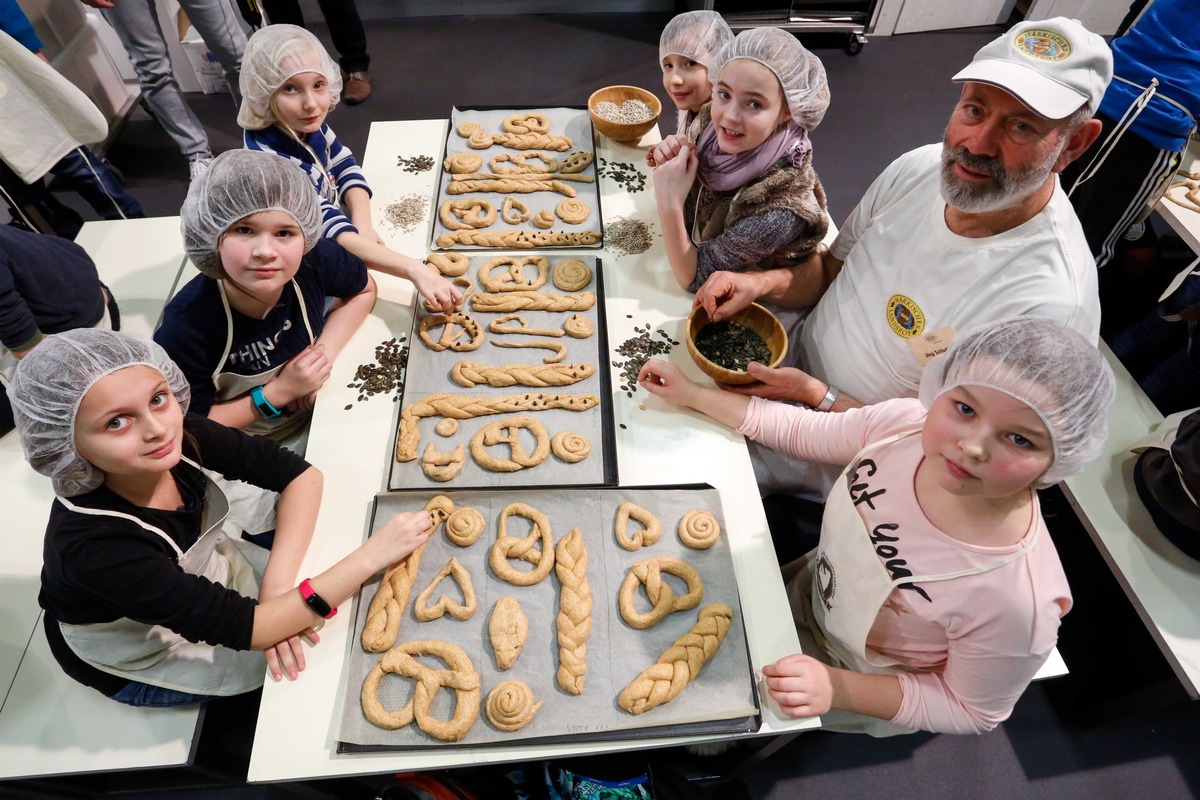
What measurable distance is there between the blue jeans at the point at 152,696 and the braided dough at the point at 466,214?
69.0 inches

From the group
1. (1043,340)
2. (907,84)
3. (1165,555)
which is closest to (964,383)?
(1043,340)

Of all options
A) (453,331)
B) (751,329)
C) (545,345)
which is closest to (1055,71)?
(751,329)

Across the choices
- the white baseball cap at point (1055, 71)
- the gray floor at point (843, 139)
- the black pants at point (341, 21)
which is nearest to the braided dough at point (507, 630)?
the gray floor at point (843, 139)

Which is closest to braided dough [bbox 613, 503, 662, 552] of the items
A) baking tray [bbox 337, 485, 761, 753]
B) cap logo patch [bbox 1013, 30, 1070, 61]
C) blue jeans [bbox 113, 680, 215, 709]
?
baking tray [bbox 337, 485, 761, 753]

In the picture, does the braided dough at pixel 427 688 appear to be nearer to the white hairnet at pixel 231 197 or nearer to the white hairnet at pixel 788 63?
the white hairnet at pixel 231 197

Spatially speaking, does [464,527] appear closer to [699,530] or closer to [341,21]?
[699,530]

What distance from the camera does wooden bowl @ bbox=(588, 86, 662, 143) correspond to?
9.27 ft

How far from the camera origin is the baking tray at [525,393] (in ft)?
5.91

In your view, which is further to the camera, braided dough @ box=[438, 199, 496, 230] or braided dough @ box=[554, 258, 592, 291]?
braided dough @ box=[438, 199, 496, 230]

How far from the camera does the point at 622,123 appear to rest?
2.82 m

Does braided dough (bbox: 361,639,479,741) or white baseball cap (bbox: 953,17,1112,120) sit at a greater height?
white baseball cap (bbox: 953,17,1112,120)

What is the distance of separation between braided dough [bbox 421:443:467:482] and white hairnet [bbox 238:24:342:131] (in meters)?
1.45

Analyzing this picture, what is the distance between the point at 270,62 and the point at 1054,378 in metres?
2.49

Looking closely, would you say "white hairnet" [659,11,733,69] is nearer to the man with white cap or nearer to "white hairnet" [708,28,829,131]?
"white hairnet" [708,28,829,131]
